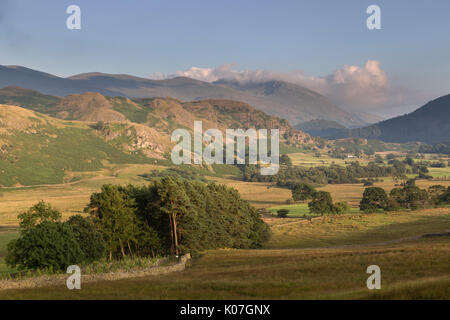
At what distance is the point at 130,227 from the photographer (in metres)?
72.9

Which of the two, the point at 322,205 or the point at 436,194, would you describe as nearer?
the point at 322,205

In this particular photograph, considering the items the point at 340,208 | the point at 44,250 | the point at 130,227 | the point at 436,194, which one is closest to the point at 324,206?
the point at 340,208

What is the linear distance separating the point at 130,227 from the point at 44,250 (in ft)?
64.6

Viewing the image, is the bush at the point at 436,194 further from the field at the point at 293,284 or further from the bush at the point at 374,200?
the field at the point at 293,284

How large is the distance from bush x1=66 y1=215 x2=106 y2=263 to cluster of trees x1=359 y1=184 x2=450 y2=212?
141983mm

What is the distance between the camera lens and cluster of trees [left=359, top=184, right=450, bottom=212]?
17762 centimetres

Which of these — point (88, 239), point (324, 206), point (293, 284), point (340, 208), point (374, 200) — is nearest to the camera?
point (293, 284)

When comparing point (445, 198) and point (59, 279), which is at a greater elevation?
point (59, 279)

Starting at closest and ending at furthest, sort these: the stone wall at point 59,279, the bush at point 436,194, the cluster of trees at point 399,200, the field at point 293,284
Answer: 1. the field at point 293,284
2. the stone wall at point 59,279
3. the cluster of trees at point 399,200
4. the bush at point 436,194

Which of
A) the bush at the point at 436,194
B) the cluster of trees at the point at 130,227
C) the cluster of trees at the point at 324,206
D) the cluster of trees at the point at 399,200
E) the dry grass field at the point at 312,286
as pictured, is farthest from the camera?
the bush at the point at 436,194

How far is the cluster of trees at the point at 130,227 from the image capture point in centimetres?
5569

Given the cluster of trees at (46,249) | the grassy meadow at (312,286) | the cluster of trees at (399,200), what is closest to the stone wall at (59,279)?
the grassy meadow at (312,286)

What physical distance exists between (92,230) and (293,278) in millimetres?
42178

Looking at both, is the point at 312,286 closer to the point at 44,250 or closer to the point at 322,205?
the point at 44,250
